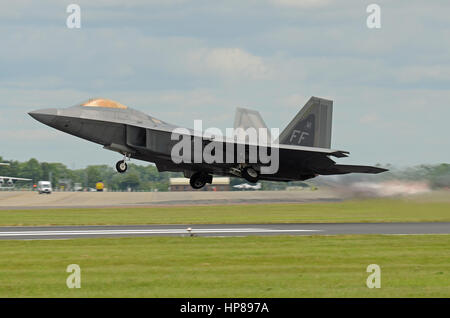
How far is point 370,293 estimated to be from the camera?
43.9ft

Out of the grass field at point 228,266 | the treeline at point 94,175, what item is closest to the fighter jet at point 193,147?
the grass field at point 228,266

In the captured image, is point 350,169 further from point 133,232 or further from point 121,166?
point 121,166

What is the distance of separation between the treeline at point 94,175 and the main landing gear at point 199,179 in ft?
135

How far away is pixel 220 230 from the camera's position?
2720 cm

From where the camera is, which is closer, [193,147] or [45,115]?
[45,115]

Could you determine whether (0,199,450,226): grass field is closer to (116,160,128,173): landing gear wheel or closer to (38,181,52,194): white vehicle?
(116,160,128,173): landing gear wheel

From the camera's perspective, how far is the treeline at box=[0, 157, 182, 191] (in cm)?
9262

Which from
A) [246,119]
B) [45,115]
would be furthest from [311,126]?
[45,115]

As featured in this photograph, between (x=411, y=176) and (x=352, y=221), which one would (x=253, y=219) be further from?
(x=411, y=176)

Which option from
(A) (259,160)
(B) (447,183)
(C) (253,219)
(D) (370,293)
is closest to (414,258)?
(D) (370,293)

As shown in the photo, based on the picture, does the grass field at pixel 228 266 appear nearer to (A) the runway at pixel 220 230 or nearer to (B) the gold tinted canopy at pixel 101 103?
(A) the runway at pixel 220 230

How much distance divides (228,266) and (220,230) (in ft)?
34.6


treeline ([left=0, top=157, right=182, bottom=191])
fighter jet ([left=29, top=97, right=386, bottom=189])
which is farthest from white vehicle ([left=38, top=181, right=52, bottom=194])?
fighter jet ([left=29, top=97, right=386, bottom=189])
